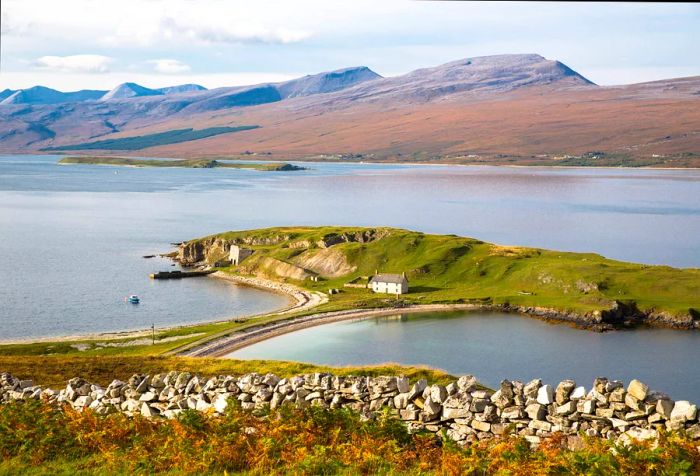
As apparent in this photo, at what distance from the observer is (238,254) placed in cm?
12475

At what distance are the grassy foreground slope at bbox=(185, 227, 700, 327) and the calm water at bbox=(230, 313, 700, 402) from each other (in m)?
5.38

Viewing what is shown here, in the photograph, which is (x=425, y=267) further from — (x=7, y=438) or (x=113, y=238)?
(x=7, y=438)

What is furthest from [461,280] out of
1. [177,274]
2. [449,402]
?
[449,402]

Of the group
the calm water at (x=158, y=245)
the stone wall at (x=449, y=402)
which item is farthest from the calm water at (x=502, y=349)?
the stone wall at (x=449, y=402)

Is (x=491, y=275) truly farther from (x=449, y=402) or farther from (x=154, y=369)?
(x=449, y=402)

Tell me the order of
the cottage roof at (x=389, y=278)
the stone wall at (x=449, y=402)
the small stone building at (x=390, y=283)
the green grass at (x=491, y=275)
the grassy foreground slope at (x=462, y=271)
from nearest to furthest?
the stone wall at (x=449, y=402), the grassy foreground slope at (x=462, y=271), the green grass at (x=491, y=275), the small stone building at (x=390, y=283), the cottage roof at (x=389, y=278)

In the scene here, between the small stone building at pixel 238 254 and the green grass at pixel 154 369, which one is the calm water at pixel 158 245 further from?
the green grass at pixel 154 369

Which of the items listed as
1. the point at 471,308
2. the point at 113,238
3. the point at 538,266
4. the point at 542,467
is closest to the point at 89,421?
the point at 542,467

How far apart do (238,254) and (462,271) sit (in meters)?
41.6

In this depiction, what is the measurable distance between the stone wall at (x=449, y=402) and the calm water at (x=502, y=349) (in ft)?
152

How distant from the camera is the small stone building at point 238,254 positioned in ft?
408

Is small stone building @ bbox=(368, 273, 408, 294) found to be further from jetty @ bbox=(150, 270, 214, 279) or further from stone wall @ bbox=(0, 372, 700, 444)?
Result: stone wall @ bbox=(0, 372, 700, 444)

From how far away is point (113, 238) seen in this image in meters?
150

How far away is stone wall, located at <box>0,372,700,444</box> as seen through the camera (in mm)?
13938
